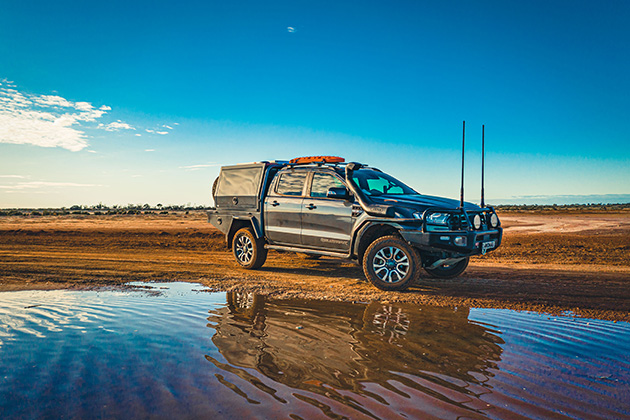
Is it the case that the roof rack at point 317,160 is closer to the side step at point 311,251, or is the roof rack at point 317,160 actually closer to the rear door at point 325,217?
the rear door at point 325,217

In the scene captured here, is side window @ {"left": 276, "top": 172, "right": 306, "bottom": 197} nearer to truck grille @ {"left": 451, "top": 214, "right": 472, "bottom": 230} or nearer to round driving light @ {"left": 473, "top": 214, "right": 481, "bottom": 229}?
truck grille @ {"left": 451, "top": 214, "right": 472, "bottom": 230}

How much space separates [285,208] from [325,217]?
105cm

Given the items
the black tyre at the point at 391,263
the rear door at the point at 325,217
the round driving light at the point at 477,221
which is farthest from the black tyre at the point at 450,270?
the rear door at the point at 325,217

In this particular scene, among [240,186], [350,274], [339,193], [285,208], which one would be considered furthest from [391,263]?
[240,186]

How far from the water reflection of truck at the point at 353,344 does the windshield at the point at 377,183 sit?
8.74 feet

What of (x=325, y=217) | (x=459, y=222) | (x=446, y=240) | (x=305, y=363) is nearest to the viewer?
(x=305, y=363)

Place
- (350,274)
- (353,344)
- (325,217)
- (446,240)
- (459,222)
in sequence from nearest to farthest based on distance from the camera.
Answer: (353,344) < (446,240) < (459,222) < (325,217) < (350,274)

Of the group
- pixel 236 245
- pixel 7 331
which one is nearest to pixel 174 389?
pixel 7 331

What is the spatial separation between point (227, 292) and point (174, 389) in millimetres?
3768

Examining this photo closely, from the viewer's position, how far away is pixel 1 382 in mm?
3129

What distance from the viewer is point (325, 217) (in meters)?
7.94

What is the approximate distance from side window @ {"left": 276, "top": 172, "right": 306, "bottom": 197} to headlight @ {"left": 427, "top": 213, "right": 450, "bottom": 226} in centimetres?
277

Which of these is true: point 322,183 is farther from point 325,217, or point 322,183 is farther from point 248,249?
point 248,249

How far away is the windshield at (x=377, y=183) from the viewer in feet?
25.9
